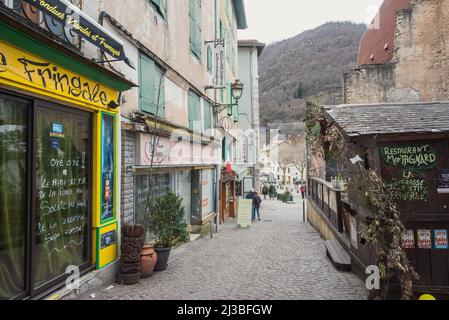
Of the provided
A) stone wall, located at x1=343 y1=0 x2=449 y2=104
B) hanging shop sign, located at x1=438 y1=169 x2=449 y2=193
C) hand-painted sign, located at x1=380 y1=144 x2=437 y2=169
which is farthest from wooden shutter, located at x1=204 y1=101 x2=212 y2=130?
hanging shop sign, located at x1=438 y1=169 x2=449 y2=193

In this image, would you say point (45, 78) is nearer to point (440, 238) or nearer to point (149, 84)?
point (149, 84)

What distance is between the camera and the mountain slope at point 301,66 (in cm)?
6844

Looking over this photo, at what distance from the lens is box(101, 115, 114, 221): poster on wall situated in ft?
20.2

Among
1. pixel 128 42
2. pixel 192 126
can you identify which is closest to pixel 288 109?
pixel 192 126

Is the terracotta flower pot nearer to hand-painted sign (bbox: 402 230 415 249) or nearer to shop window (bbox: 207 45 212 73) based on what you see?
hand-painted sign (bbox: 402 230 415 249)

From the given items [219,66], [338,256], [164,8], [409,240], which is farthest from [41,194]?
[219,66]

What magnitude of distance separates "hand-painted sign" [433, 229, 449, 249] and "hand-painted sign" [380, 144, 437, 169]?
3.01 feet

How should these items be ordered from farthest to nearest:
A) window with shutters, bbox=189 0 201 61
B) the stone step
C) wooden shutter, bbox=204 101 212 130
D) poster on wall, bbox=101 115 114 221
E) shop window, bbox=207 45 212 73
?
shop window, bbox=207 45 212 73 < wooden shutter, bbox=204 101 212 130 < window with shutters, bbox=189 0 201 61 < the stone step < poster on wall, bbox=101 115 114 221

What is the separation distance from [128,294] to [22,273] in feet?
5.31

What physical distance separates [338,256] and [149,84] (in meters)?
5.50

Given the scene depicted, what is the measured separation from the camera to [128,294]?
552 cm

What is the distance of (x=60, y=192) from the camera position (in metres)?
5.25
